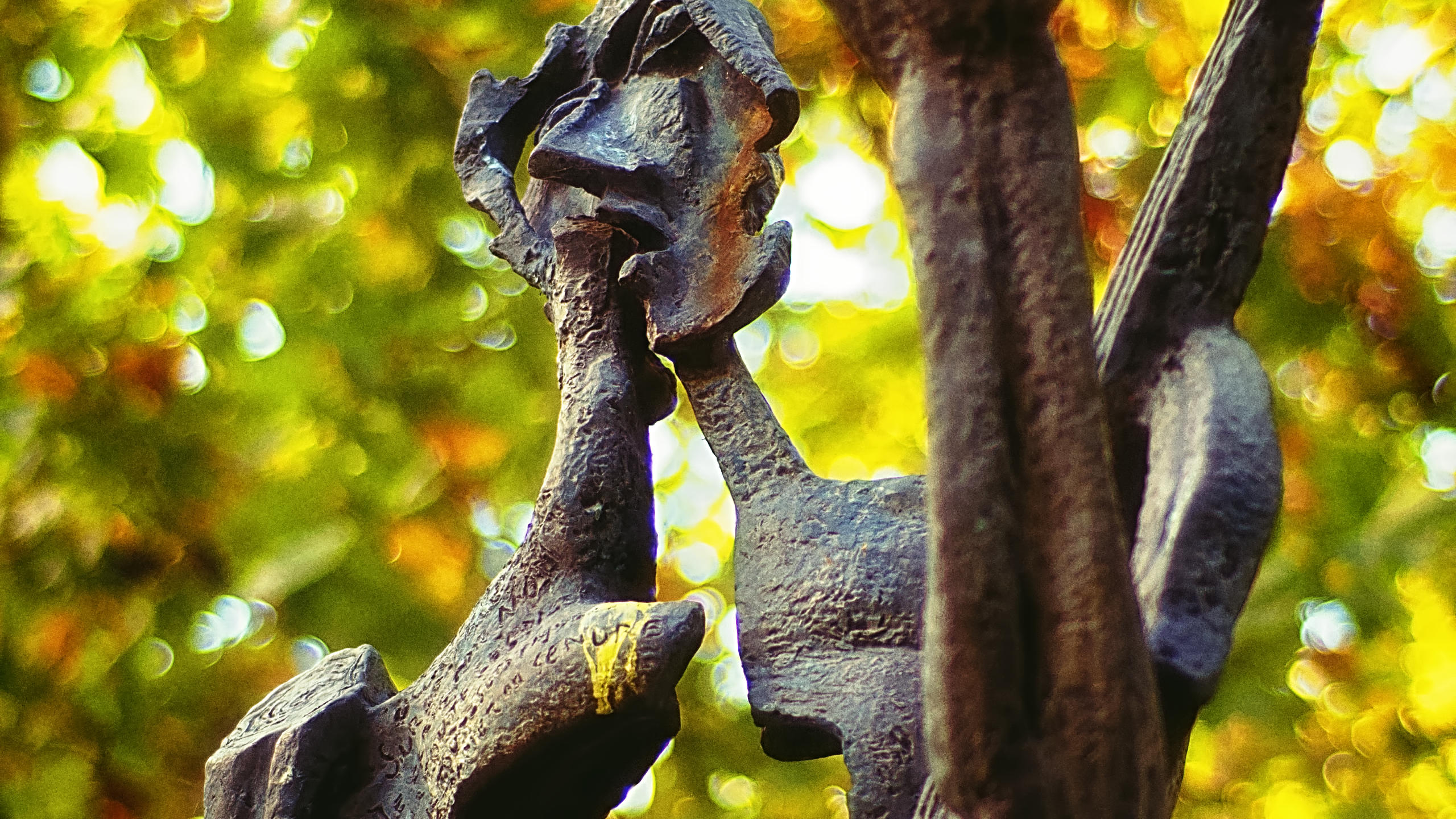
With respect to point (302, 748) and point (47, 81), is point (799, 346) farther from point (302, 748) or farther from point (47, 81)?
point (302, 748)

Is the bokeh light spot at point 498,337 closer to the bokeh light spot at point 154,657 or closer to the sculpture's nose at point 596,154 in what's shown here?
the bokeh light spot at point 154,657

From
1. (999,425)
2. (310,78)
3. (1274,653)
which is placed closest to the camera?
(999,425)

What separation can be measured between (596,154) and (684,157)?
2.2 inches

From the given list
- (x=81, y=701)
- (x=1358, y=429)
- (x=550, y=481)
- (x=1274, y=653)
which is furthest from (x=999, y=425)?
(x=81, y=701)

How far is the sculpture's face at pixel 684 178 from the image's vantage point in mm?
963

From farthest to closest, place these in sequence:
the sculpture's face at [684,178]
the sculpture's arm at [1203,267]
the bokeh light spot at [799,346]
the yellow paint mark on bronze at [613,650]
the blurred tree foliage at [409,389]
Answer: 1. the bokeh light spot at [799,346]
2. the blurred tree foliage at [409,389]
3. the sculpture's face at [684,178]
4. the yellow paint mark on bronze at [613,650]
5. the sculpture's arm at [1203,267]

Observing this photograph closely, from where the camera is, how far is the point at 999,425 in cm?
60

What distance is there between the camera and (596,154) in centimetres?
101

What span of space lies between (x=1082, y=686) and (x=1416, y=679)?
1.46m

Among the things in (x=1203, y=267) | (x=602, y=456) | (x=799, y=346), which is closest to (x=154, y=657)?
(x=799, y=346)

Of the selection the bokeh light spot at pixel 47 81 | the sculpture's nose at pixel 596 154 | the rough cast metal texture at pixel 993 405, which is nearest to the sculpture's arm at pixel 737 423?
the sculpture's nose at pixel 596 154

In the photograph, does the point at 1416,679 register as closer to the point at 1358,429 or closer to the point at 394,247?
the point at 1358,429

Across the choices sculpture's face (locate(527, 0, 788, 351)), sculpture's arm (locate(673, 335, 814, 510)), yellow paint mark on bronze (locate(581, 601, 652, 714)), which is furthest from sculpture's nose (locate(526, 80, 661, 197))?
yellow paint mark on bronze (locate(581, 601, 652, 714))

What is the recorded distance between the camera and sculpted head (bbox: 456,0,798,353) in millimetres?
961
